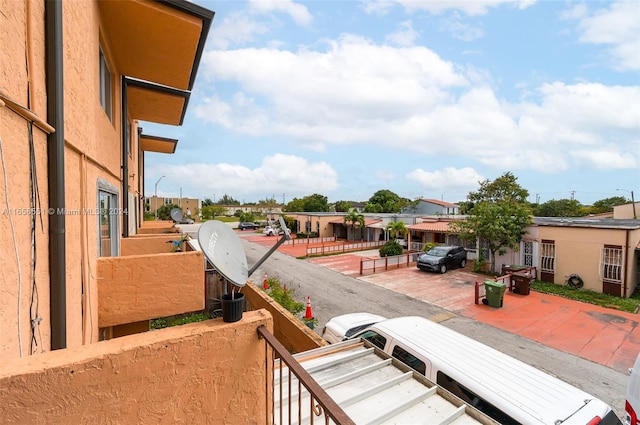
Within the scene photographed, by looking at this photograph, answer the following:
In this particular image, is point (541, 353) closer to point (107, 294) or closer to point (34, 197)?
point (107, 294)

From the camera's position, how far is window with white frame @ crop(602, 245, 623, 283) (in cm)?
1298

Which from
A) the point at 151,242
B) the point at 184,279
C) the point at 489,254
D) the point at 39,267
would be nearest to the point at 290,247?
the point at 489,254

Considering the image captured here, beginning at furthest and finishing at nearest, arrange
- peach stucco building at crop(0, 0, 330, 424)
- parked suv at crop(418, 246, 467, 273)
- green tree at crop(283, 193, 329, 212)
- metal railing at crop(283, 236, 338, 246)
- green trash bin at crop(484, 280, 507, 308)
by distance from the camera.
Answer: green tree at crop(283, 193, 329, 212) → metal railing at crop(283, 236, 338, 246) → parked suv at crop(418, 246, 467, 273) → green trash bin at crop(484, 280, 507, 308) → peach stucco building at crop(0, 0, 330, 424)

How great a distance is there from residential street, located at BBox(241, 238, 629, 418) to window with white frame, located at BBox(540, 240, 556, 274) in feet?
25.5

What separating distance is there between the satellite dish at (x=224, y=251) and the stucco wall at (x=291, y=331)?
3.41m

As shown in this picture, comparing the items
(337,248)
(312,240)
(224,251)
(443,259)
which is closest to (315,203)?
(312,240)

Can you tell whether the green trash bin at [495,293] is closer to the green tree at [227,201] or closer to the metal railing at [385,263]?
the metal railing at [385,263]

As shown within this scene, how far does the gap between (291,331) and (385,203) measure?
2161 inches

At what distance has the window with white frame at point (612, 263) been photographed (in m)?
13.0

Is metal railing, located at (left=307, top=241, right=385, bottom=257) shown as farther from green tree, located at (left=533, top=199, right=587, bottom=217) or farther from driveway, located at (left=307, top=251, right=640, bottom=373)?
green tree, located at (left=533, top=199, right=587, bottom=217)

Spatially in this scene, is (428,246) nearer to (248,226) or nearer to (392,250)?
(392,250)

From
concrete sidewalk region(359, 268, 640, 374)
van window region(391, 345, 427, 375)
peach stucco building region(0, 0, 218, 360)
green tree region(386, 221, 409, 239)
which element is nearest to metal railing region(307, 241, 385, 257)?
green tree region(386, 221, 409, 239)

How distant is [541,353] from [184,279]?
9525mm

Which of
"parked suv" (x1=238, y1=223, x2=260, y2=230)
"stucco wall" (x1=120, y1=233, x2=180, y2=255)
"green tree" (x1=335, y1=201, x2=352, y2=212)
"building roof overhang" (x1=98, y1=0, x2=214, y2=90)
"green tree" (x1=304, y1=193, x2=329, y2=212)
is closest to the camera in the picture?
"building roof overhang" (x1=98, y1=0, x2=214, y2=90)
